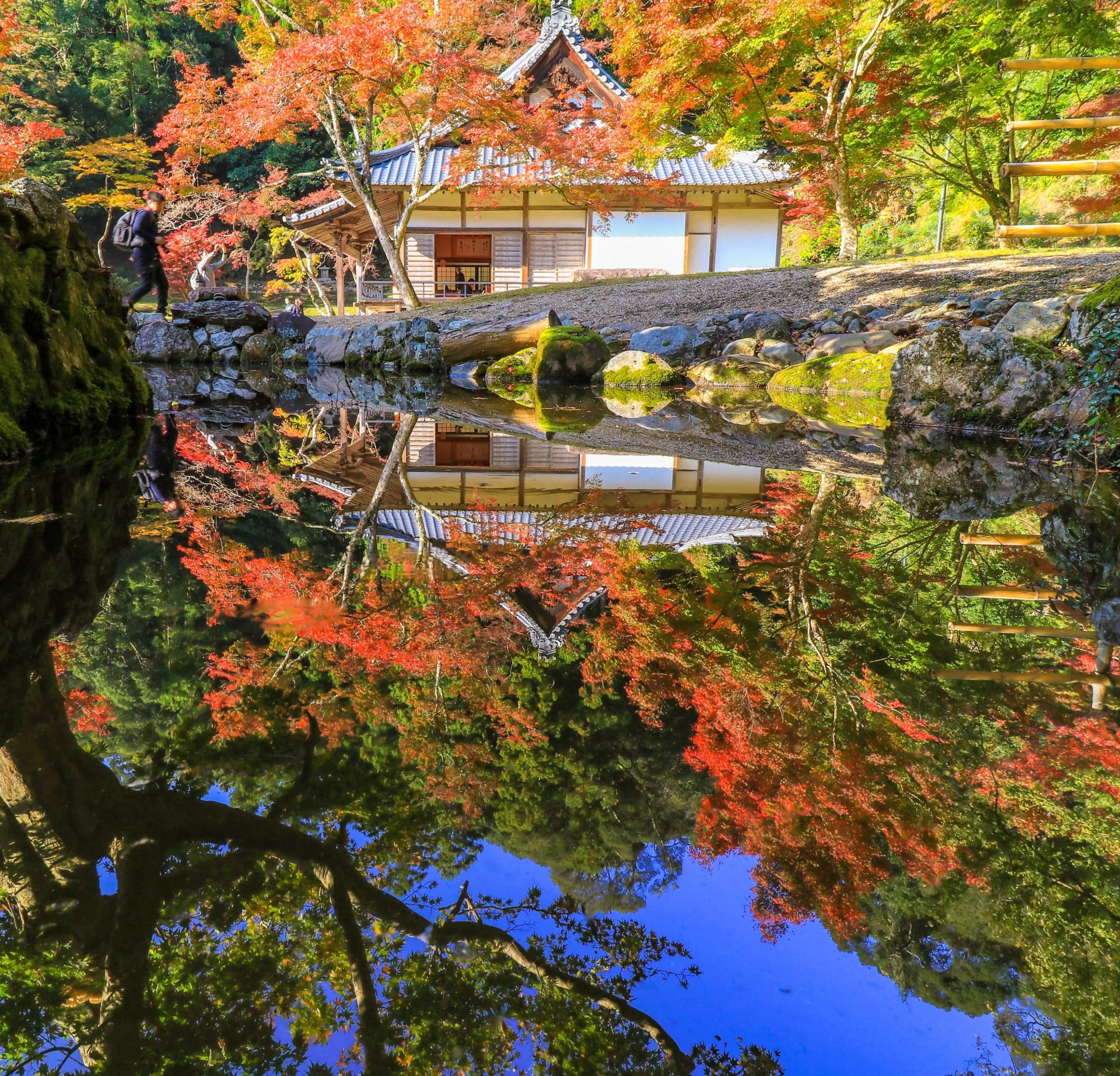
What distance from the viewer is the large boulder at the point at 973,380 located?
6215 millimetres

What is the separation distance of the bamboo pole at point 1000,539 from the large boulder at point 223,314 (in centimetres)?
1331

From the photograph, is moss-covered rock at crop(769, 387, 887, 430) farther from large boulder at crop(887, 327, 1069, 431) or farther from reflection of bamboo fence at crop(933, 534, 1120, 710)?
reflection of bamboo fence at crop(933, 534, 1120, 710)

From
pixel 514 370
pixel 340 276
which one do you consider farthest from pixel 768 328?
pixel 340 276

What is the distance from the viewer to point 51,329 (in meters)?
4.95

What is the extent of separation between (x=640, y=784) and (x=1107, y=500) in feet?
11.7

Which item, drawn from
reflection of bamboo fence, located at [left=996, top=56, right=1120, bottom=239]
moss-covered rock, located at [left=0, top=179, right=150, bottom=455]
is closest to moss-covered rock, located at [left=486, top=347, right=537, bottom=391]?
moss-covered rock, located at [left=0, top=179, right=150, bottom=455]

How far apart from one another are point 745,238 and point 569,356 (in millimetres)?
11125

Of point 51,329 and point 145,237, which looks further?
point 145,237

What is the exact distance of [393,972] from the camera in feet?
3.32

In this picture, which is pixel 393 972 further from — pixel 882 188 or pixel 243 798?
pixel 882 188

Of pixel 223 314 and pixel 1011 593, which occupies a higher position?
pixel 223 314

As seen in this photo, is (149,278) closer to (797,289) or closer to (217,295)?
(217,295)

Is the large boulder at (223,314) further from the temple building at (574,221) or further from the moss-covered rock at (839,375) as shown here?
the moss-covered rock at (839,375)

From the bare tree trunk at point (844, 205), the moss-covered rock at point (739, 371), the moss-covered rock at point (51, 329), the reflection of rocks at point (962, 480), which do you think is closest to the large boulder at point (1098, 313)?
the reflection of rocks at point (962, 480)
